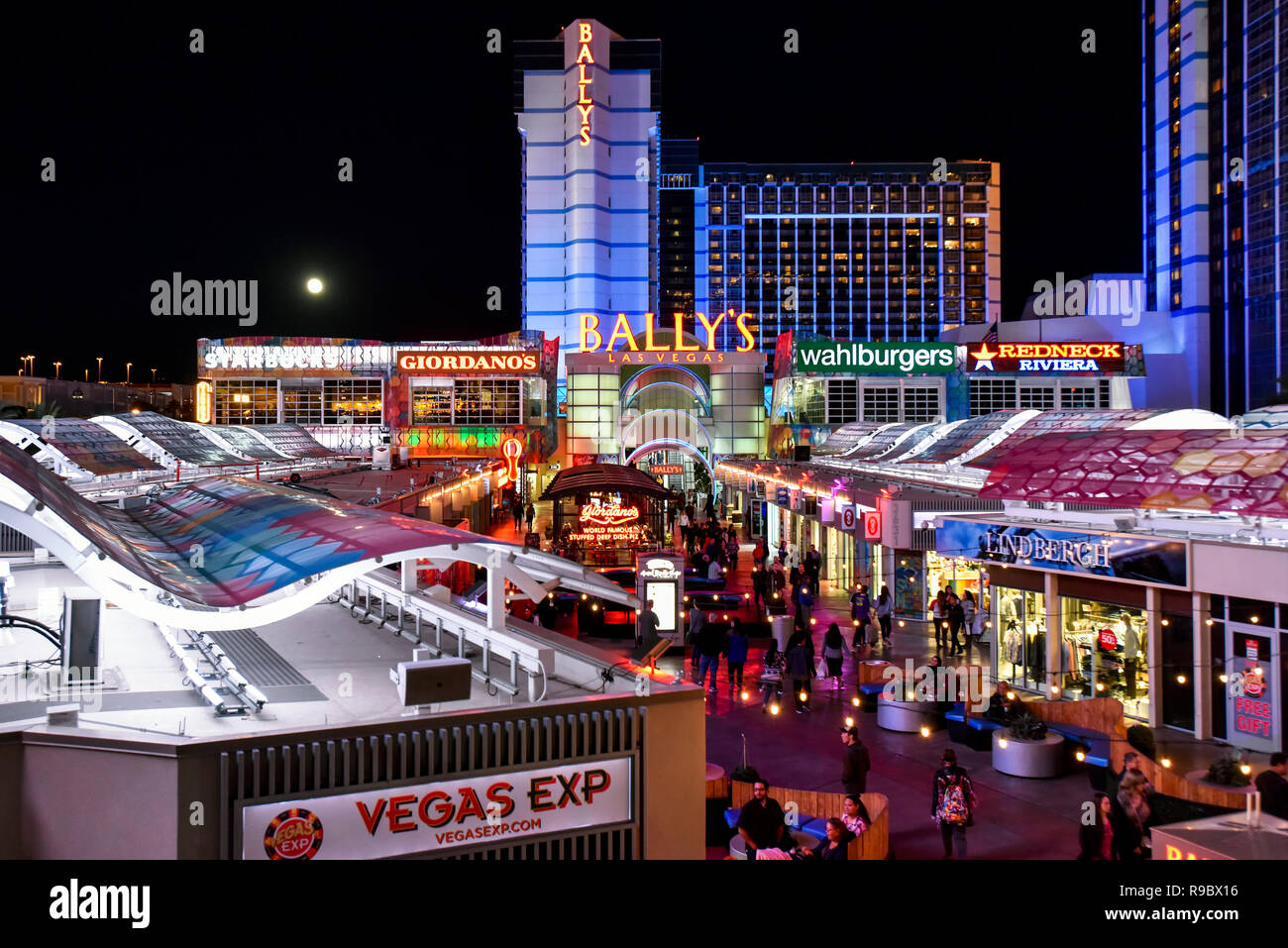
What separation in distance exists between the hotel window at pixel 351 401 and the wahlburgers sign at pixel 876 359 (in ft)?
77.8

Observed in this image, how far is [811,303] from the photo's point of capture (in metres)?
120

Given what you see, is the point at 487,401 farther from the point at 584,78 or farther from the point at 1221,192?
the point at 1221,192

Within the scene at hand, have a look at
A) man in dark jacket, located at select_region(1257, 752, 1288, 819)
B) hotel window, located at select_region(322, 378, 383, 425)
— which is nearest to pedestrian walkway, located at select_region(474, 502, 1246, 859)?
man in dark jacket, located at select_region(1257, 752, 1288, 819)

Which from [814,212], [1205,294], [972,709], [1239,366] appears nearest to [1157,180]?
[1205,294]

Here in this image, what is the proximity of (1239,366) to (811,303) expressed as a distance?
2417 inches

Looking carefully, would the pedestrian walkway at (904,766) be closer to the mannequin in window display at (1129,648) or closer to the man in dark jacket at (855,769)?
the man in dark jacket at (855,769)

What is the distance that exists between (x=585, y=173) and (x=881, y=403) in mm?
48116

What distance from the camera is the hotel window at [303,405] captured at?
5403 centimetres

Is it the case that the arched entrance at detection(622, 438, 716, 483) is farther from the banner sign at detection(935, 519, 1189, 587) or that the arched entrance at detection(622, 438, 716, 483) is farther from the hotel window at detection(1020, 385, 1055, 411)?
the banner sign at detection(935, 519, 1189, 587)

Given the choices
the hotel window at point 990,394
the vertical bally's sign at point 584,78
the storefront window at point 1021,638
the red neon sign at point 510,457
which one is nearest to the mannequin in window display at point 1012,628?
the storefront window at point 1021,638

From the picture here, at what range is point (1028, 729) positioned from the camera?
1143 centimetres

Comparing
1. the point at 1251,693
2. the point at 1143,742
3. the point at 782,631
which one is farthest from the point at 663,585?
the point at 1251,693

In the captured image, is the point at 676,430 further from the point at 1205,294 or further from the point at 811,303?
the point at 811,303

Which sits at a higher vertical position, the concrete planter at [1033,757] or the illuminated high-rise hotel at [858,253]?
the illuminated high-rise hotel at [858,253]
